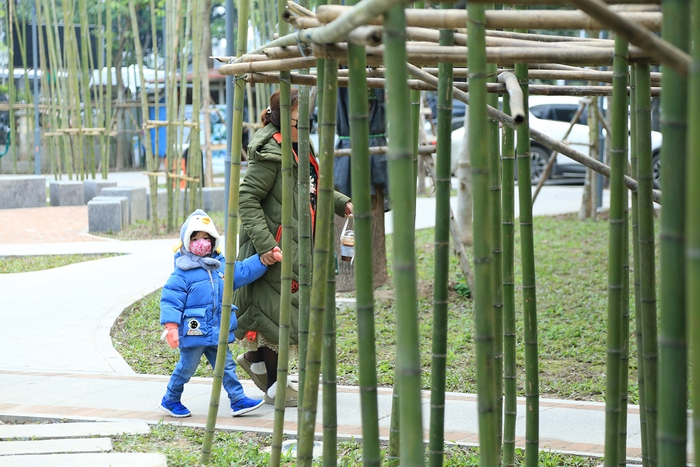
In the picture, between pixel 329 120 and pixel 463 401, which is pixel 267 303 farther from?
pixel 329 120

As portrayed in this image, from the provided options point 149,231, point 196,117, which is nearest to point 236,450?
→ point 196,117

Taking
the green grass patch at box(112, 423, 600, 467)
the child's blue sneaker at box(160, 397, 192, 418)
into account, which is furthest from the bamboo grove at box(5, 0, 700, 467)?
the child's blue sneaker at box(160, 397, 192, 418)

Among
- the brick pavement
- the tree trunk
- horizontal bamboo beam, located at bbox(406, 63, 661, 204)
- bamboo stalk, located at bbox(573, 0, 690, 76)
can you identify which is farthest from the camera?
the brick pavement

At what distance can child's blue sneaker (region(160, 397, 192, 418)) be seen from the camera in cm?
441

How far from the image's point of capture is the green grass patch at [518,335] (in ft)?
17.1

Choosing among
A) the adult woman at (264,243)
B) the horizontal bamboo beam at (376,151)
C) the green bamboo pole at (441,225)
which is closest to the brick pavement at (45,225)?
the horizontal bamboo beam at (376,151)

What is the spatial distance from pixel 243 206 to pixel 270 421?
1087 millimetres

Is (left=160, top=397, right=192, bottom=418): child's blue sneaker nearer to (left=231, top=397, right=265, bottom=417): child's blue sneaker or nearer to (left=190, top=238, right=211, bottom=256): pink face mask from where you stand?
(left=231, top=397, right=265, bottom=417): child's blue sneaker

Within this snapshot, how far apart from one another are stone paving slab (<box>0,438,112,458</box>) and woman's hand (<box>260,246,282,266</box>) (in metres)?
1.14

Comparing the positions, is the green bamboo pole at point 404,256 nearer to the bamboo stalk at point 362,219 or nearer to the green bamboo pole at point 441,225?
the bamboo stalk at point 362,219

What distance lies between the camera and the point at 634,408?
4.43 m

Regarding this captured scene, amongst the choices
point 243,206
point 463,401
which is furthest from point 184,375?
point 463,401

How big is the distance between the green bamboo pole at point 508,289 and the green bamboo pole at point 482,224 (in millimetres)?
1136

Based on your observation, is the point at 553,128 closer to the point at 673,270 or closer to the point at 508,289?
the point at 508,289
